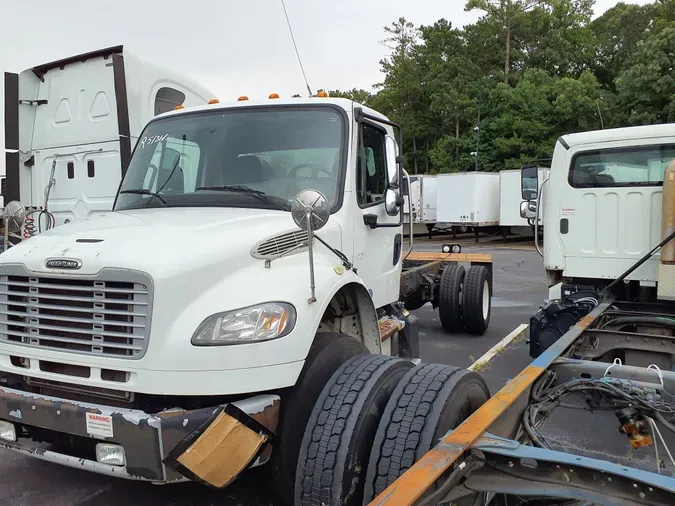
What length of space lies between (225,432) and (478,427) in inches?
43.5

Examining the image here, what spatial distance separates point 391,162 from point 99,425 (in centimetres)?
296

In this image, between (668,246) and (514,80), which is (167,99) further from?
(514,80)

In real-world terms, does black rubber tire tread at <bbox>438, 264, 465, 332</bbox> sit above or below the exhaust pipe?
below

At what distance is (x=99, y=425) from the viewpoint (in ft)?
8.72

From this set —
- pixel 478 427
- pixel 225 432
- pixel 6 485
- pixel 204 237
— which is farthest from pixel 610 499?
pixel 6 485

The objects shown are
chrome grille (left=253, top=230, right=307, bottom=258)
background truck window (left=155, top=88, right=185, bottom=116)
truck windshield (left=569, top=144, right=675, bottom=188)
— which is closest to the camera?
chrome grille (left=253, top=230, right=307, bottom=258)

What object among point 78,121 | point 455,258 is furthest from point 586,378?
point 78,121

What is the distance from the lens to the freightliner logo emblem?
282 centimetres

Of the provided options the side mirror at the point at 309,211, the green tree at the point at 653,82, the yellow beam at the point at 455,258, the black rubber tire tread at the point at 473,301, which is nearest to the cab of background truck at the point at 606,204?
the black rubber tire tread at the point at 473,301

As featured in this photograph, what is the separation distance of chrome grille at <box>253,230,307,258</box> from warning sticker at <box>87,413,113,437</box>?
107 centimetres

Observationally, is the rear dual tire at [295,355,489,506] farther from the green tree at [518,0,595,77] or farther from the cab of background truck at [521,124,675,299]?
the green tree at [518,0,595,77]

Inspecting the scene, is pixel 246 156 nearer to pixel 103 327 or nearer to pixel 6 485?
pixel 103 327

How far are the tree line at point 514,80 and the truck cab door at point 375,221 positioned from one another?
35166 millimetres

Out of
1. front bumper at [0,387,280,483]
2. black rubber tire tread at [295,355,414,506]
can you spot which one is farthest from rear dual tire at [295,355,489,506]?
front bumper at [0,387,280,483]
